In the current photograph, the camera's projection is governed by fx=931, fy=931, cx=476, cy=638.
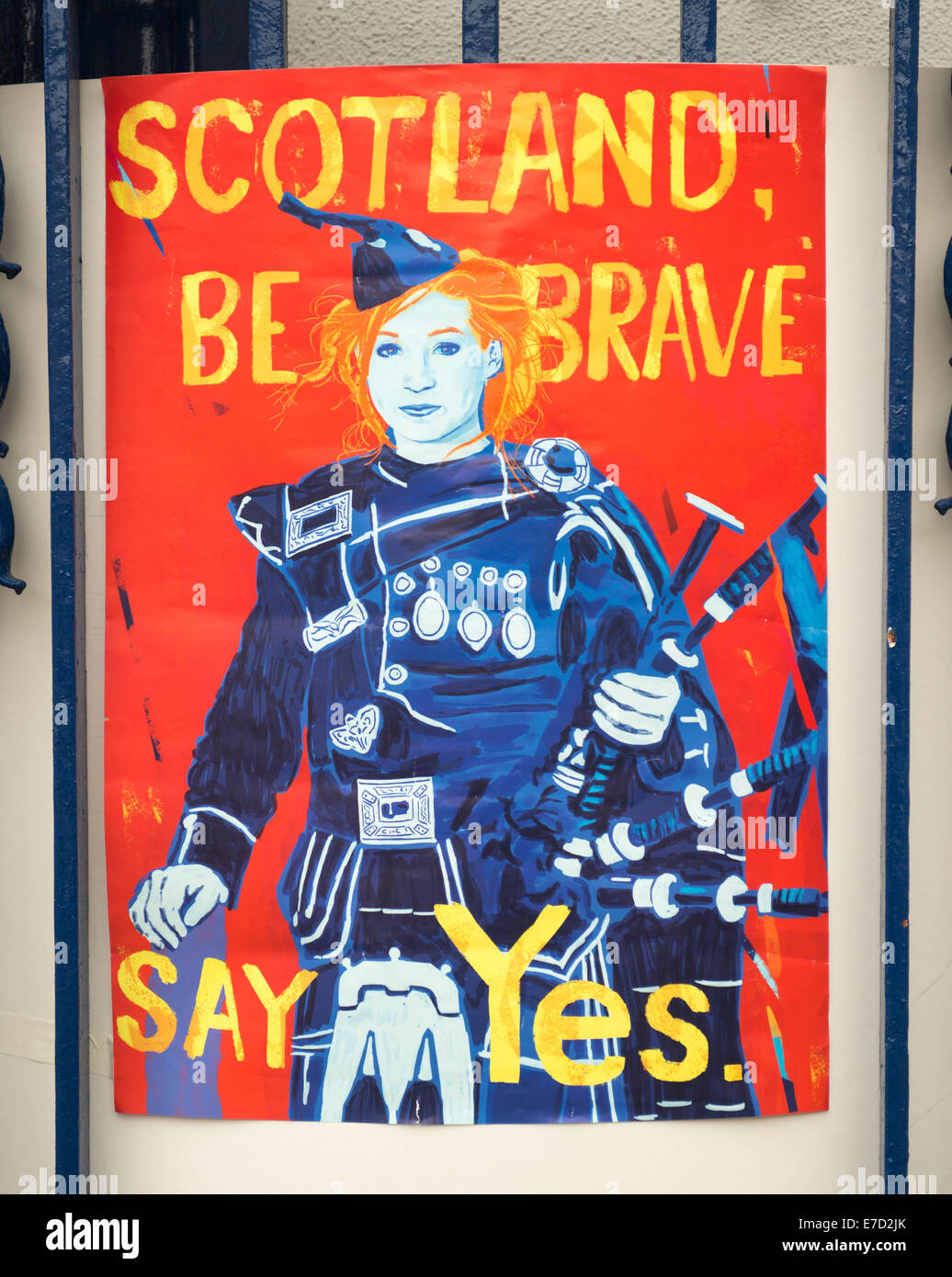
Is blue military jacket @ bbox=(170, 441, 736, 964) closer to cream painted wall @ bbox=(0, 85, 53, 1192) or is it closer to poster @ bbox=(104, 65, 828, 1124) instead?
poster @ bbox=(104, 65, 828, 1124)

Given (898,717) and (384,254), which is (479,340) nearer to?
(384,254)

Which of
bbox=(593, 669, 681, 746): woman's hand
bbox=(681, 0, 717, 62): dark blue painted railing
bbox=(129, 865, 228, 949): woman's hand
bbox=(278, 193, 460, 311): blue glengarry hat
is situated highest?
bbox=(681, 0, 717, 62): dark blue painted railing

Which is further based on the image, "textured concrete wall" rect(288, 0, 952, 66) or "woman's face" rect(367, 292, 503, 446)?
"textured concrete wall" rect(288, 0, 952, 66)

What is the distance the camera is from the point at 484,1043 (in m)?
2.68

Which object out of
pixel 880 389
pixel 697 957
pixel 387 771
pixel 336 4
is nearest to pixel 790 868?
pixel 697 957

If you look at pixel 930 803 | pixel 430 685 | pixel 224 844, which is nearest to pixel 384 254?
pixel 430 685

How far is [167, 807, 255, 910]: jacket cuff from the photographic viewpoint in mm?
2693

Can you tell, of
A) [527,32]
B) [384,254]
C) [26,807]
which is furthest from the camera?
[527,32]

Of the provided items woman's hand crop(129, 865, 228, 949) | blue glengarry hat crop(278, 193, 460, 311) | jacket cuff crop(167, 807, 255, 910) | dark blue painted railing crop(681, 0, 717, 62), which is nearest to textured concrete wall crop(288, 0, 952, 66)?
dark blue painted railing crop(681, 0, 717, 62)

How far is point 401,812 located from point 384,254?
1.59 m

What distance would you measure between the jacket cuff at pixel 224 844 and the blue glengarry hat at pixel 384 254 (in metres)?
1.53

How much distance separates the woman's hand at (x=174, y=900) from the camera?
2699mm

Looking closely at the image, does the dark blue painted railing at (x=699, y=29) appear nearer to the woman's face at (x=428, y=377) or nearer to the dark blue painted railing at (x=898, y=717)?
the dark blue painted railing at (x=898, y=717)

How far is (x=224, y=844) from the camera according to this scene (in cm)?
270
